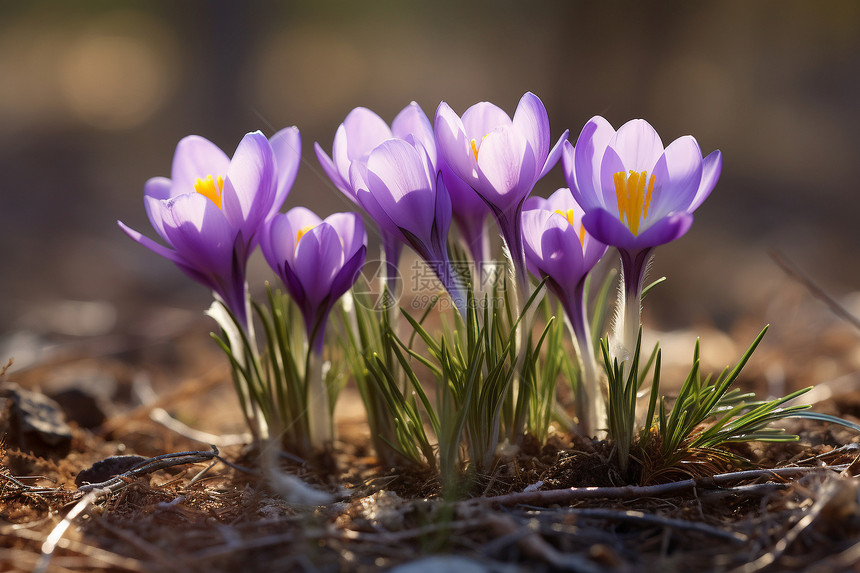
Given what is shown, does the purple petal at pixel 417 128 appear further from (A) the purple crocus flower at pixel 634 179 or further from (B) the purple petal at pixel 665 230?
(B) the purple petal at pixel 665 230

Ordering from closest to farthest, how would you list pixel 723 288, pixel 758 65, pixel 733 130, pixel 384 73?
pixel 723 288 < pixel 733 130 < pixel 758 65 < pixel 384 73

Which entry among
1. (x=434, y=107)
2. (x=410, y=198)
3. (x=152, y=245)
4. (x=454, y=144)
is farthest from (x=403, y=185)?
(x=434, y=107)

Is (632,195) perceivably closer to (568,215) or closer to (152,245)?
(568,215)

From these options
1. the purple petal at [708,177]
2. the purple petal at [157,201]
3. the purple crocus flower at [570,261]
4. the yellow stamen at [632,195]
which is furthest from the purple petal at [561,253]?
the purple petal at [157,201]

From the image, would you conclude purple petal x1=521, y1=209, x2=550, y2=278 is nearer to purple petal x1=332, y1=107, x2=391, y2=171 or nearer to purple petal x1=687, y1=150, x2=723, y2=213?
purple petal x1=687, y1=150, x2=723, y2=213

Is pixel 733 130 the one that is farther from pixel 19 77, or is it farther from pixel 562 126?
pixel 19 77

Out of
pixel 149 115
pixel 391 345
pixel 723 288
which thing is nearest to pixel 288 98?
pixel 149 115
